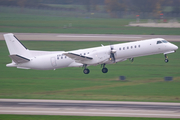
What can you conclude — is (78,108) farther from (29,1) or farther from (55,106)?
(29,1)

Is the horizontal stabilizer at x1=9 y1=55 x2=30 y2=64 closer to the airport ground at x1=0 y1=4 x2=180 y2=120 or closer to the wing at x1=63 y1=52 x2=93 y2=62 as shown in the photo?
the airport ground at x1=0 y1=4 x2=180 y2=120

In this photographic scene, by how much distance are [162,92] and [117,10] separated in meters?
A: 107

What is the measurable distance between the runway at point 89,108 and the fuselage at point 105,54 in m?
9.58

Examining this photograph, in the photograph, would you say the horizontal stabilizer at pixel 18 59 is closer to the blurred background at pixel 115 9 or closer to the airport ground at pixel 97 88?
the airport ground at pixel 97 88

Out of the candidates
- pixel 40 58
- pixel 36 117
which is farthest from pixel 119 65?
pixel 36 117

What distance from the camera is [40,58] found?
3428 centimetres

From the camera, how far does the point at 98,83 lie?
32.4 metres

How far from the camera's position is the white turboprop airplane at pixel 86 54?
107 feet

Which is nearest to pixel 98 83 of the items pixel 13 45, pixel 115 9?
Result: pixel 13 45

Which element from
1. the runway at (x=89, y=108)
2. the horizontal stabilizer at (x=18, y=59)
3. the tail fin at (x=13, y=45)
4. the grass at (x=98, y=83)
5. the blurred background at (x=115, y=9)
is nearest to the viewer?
the runway at (x=89, y=108)

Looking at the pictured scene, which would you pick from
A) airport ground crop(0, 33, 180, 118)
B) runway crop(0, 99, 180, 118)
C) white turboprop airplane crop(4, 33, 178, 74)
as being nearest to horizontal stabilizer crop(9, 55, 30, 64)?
white turboprop airplane crop(4, 33, 178, 74)

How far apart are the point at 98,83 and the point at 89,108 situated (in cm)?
1036

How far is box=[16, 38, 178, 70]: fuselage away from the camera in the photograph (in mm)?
32625

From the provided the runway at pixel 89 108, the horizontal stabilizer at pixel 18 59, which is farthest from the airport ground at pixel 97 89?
the horizontal stabilizer at pixel 18 59
